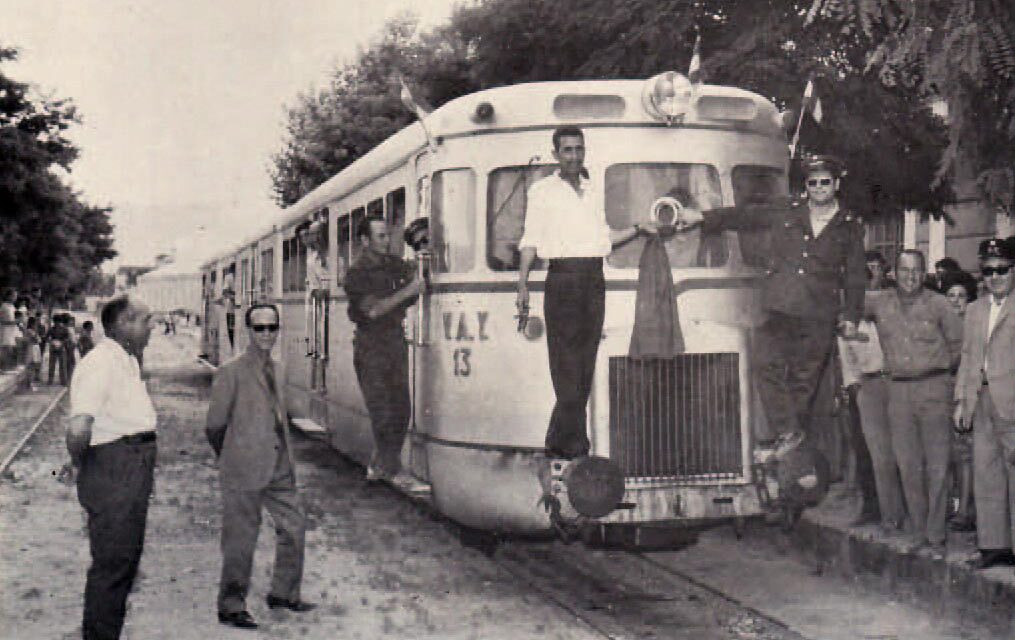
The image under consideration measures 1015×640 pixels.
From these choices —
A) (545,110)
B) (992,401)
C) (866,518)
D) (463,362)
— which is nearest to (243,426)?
(463,362)

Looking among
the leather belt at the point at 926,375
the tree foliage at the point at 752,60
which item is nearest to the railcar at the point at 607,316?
the leather belt at the point at 926,375

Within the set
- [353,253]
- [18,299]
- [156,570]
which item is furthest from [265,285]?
[18,299]

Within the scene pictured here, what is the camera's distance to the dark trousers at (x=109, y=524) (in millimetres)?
6152

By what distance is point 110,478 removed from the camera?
20.2 ft

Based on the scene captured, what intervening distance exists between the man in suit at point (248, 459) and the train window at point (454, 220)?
1.49 m

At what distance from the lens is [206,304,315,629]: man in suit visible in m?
7.24

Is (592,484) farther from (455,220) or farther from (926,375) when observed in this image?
(926,375)

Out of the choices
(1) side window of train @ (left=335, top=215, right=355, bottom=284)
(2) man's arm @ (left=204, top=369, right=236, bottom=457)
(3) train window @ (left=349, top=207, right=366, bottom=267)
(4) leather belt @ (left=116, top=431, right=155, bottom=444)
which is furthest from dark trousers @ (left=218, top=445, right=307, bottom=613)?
(1) side window of train @ (left=335, top=215, right=355, bottom=284)

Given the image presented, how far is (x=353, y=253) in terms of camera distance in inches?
457

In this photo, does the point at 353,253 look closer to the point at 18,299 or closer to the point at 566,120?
the point at 566,120

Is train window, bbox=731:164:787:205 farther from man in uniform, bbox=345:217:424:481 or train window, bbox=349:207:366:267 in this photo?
train window, bbox=349:207:366:267

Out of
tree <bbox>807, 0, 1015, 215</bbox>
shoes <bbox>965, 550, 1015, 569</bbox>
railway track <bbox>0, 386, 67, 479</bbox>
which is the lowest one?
railway track <bbox>0, 386, 67, 479</bbox>

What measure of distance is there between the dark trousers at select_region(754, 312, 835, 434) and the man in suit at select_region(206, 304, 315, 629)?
Result: 269cm

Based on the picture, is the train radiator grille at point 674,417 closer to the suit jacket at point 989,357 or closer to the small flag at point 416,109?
the suit jacket at point 989,357
